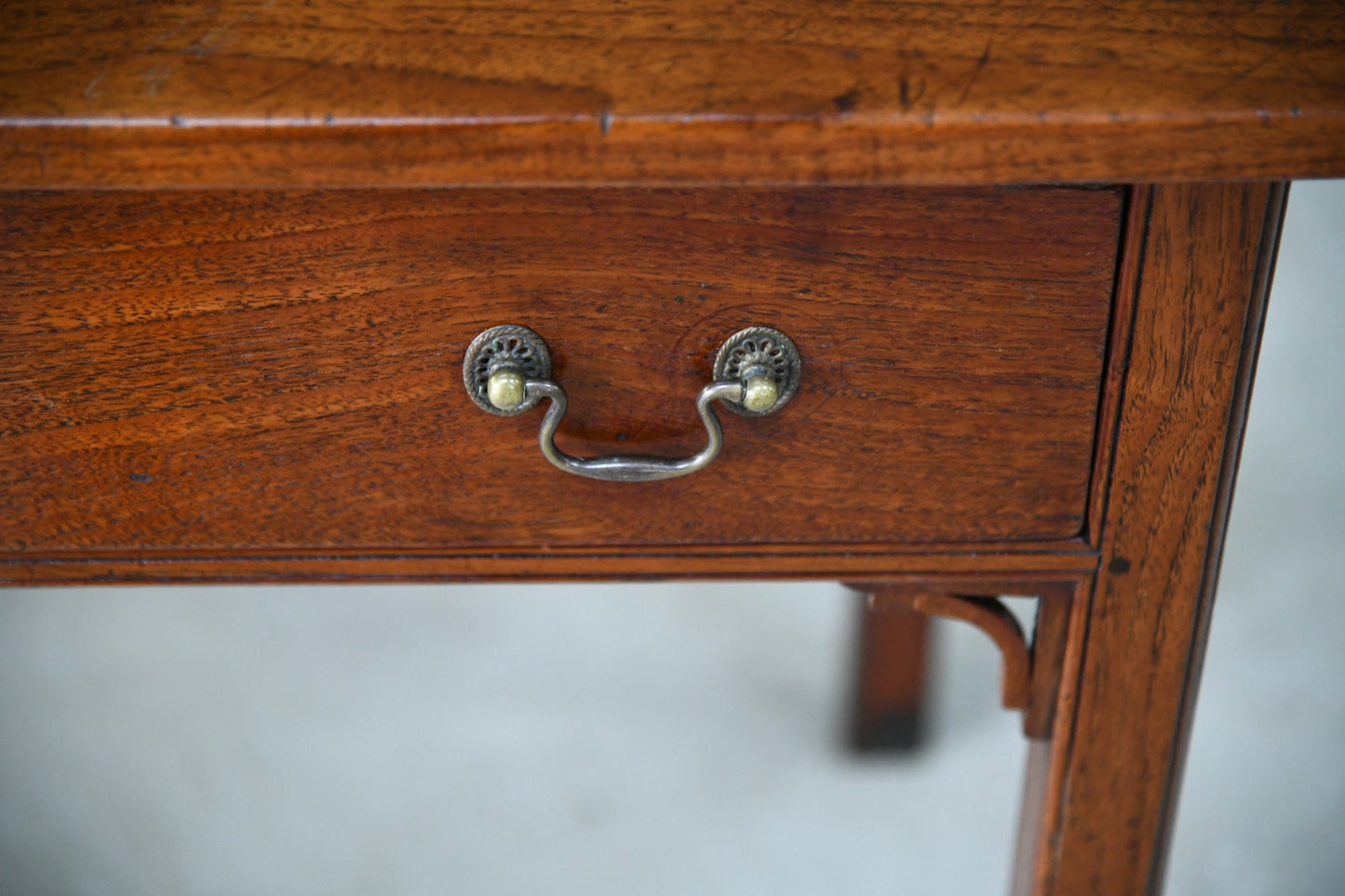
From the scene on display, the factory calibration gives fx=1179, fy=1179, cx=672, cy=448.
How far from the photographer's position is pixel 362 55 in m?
0.34

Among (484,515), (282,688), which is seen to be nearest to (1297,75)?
(484,515)

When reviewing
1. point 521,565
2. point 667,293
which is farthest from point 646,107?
point 521,565

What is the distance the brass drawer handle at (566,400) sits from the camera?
0.38 meters

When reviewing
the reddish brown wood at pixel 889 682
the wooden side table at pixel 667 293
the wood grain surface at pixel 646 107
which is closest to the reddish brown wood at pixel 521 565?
the wooden side table at pixel 667 293

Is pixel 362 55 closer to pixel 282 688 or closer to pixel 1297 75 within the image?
pixel 1297 75

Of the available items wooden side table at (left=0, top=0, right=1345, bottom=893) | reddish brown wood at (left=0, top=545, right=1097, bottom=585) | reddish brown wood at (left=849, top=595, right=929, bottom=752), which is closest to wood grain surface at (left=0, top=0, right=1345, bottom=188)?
wooden side table at (left=0, top=0, right=1345, bottom=893)

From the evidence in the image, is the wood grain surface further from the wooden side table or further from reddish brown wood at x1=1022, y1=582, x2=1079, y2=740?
reddish brown wood at x1=1022, y1=582, x2=1079, y2=740

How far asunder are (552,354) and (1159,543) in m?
0.23

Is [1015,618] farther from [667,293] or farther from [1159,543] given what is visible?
[667,293]

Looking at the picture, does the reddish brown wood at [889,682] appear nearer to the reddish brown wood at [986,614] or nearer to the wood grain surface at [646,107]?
the reddish brown wood at [986,614]

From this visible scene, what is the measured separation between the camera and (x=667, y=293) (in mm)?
383

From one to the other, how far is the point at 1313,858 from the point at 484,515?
0.76m

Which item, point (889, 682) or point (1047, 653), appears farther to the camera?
point (889, 682)

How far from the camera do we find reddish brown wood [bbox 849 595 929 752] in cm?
92
